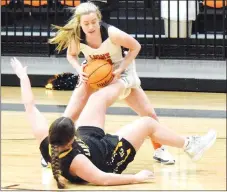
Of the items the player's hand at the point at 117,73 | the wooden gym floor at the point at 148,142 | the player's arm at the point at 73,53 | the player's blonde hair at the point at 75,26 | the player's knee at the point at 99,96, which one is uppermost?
the player's blonde hair at the point at 75,26

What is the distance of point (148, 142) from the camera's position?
8.04 metres

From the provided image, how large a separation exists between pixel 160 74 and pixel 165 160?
4.54 m

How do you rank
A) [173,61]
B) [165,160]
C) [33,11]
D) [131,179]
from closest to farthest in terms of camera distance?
[131,179] → [165,160] → [173,61] → [33,11]

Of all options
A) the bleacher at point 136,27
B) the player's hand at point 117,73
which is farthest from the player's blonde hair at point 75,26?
the bleacher at point 136,27

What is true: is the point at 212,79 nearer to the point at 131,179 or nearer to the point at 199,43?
the point at 199,43

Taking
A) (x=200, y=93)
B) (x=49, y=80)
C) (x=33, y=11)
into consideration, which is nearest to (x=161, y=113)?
(x=200, y=93)

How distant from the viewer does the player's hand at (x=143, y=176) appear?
613 centimetres

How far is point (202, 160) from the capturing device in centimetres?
712

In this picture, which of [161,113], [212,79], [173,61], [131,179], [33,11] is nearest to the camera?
[131,179]

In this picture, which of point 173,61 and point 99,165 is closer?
point 99,165

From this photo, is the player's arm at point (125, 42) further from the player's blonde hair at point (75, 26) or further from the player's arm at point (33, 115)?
the player's arm at point (33, 115)

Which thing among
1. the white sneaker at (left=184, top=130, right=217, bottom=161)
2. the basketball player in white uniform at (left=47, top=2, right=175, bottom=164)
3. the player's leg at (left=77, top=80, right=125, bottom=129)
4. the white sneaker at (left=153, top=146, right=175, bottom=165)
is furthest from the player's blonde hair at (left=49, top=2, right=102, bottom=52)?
the white sneaker at (left=184, top=130, right=217, bottom=161)

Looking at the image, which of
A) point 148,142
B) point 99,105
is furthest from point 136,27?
point 99,105

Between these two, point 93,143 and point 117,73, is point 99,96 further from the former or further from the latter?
point 93,143
